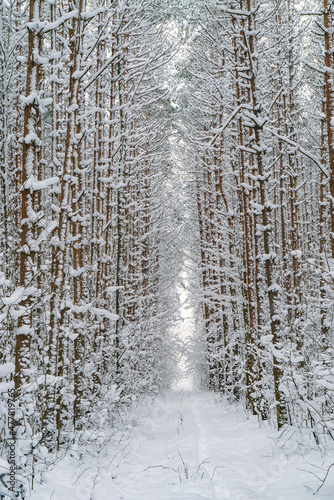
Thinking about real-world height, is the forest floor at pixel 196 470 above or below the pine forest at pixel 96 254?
below

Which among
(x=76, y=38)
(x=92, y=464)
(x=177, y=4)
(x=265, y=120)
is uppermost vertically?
(x=177, y=4)

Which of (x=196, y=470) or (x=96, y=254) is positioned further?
(x=96, y=254)

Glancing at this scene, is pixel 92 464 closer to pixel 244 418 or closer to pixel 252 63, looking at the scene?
pixel 244 418

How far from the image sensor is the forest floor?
379cm

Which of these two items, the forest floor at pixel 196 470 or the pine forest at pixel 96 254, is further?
the forest floor at pixel 196 470

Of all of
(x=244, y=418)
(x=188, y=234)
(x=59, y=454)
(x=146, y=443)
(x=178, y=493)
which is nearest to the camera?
(x=178, y=493)

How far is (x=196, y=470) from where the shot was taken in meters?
4.79

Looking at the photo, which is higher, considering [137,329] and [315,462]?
[137,329]

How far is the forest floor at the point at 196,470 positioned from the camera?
12.4 feet

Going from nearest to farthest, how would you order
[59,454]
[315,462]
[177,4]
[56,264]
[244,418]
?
[315,462] → [59,454] → [56,264] → [244,418] → [177,4]

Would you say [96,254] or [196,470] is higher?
[96,254]

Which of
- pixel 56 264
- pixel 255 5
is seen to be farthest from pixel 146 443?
pixel 255 5

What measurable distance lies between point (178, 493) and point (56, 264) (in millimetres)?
2850

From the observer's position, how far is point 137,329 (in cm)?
893
